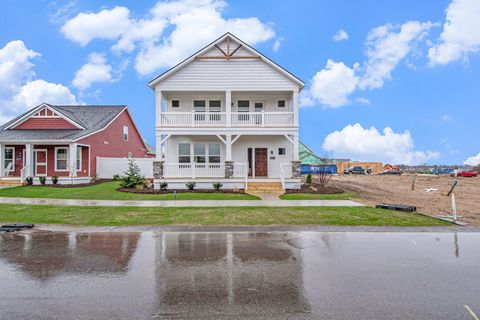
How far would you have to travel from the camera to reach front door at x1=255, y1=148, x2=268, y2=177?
22562 millimetres

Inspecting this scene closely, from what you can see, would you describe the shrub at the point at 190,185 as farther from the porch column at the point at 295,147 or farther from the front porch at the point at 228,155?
the porch column at the point at 295,147

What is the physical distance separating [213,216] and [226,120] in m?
10.9

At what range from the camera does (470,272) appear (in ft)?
18.5

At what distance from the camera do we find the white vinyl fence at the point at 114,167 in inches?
1105

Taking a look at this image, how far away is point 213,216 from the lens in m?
11.2

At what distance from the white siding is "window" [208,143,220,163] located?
4.08 meters

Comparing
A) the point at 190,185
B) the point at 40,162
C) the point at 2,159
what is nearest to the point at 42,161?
the point at 40,162

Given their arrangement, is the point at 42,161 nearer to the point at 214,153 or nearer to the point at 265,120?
the point at 214,153

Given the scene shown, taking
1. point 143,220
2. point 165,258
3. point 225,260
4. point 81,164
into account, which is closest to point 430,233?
point 225,260

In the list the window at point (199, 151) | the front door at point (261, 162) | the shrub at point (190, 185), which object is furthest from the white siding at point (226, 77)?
the shrub at point (190, 185)

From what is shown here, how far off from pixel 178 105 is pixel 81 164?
10.6 meters

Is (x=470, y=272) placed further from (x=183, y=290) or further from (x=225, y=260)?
(x=183, y=290)

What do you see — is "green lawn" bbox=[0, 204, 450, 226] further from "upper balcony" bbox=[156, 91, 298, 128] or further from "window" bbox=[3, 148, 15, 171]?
"window" bbox=[3, 148, 15, 171]

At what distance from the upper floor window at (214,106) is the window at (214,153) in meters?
2.66
